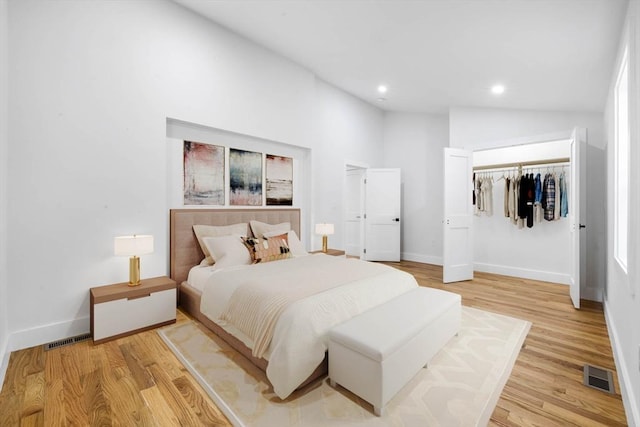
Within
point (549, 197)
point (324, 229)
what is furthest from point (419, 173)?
point (324, 229)

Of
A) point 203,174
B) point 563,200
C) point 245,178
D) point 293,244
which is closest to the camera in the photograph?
point 203,174

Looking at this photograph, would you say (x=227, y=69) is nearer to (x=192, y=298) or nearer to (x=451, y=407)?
(x=192, y=298)

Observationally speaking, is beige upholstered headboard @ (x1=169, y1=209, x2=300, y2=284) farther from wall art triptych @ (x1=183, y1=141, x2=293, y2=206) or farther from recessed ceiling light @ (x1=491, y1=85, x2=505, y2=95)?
recessed ceiling light @ (x1=491, y1=85, x2=505, y2=95)

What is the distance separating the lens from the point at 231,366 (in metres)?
2.09

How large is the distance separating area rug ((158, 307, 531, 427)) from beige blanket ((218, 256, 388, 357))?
261mm

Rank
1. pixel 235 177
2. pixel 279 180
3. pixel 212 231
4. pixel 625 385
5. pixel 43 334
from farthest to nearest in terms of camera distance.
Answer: pixel 279 180 < pixel 235 177 < pixel 212 231 < pixel 43 334 < pixel 625 385

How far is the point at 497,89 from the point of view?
3840 millimetres

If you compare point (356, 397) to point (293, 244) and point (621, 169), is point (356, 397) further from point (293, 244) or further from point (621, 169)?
point (621, 169)

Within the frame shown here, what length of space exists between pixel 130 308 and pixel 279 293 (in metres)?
1.53

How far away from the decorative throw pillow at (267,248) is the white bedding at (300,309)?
0.85 ft

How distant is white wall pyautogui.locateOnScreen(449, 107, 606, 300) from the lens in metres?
3.68

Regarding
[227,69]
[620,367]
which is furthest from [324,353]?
[227,69]

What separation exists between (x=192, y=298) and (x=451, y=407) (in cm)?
248

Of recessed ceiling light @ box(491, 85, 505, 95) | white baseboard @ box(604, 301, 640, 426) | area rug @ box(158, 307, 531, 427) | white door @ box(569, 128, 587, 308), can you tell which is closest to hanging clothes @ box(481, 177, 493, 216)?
white door @ box(569, 128, 587, 308)
